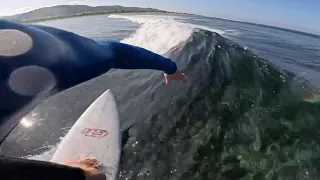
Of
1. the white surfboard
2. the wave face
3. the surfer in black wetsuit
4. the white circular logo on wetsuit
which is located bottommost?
the white surfboard

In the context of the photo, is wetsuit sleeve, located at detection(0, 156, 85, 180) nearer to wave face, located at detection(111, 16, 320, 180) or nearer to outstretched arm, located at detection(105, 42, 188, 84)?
outstretched arm, located at detection(105, 42, 188, 84)

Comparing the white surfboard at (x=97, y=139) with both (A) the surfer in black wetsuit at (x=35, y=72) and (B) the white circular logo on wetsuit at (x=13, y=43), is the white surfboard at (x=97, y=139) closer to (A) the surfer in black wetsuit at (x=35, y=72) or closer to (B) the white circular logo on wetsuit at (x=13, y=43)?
(A) the surfer in black wetsuit at (x=35, y=72)

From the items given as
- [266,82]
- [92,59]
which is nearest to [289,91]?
[266,82]

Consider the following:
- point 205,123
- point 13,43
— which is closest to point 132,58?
point 13,43

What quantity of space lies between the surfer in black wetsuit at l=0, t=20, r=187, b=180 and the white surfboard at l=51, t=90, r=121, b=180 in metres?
1.64

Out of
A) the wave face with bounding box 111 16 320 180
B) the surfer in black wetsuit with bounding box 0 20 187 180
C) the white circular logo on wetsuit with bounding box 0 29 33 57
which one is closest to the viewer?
the surfer in black wetsuit with bounding box 0 20 187 180

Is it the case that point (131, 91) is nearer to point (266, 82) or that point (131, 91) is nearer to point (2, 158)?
point (266, 82)

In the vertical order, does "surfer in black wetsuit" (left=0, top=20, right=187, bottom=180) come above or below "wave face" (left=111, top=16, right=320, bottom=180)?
above

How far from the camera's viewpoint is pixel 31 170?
214 cm

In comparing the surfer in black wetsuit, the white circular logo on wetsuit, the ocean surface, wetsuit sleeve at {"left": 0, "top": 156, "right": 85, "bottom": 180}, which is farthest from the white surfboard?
the white circular logo on wetsuit

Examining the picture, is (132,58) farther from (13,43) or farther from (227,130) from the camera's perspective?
(227,130)

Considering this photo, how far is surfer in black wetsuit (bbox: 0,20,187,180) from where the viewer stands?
86.7 inches

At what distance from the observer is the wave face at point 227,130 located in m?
4.66

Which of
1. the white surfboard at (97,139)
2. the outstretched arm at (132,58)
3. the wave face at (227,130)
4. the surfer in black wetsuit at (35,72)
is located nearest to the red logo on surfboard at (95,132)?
the white surfboard at (97,139)
